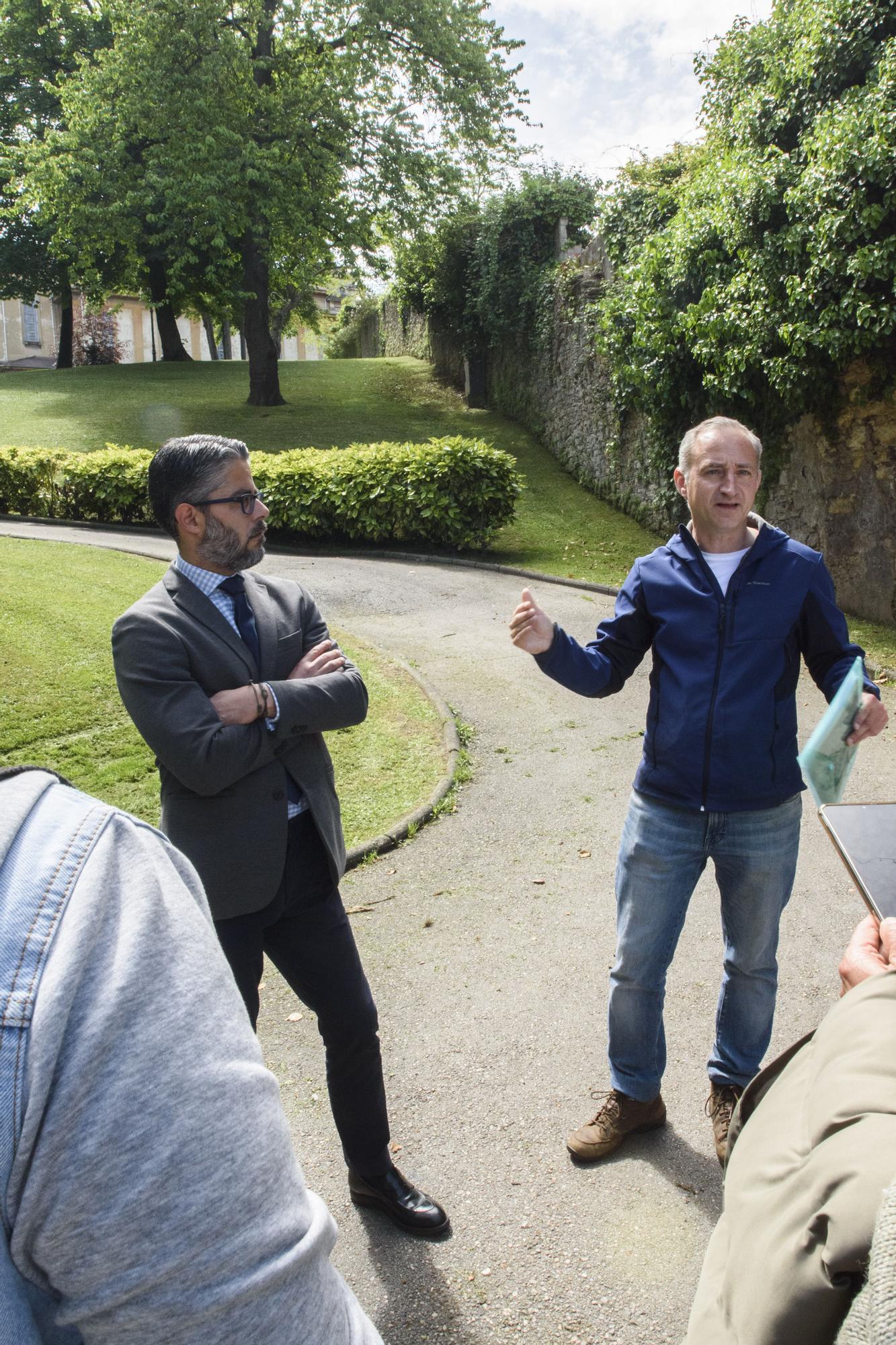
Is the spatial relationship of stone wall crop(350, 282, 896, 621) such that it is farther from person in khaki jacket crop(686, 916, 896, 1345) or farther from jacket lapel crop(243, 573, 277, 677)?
person in khaki jacket crop(686, 916, 896, 1345)

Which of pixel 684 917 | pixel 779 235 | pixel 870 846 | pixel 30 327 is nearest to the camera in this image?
pixel 870 846

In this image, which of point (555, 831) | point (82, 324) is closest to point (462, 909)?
point (555, 831)

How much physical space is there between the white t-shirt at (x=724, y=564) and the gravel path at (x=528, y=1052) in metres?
1.88

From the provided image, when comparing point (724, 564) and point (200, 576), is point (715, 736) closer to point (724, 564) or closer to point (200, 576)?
point (724, 564)

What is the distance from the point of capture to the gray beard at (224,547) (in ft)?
→ 9.01

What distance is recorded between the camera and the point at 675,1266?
9.01 ft

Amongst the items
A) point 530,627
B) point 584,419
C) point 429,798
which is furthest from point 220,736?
point 584,419

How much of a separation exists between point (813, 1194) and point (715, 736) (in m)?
1.89

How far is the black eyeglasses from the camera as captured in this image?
8.92ft

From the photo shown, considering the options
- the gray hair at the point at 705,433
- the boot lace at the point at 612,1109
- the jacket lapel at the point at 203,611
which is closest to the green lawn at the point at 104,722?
the boot lace at the point at 612,1109

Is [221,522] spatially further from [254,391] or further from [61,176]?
[254,391]

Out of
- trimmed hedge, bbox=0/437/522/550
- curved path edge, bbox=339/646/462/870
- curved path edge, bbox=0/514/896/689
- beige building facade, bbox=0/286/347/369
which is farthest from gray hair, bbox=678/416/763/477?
beige building facade, bbox=0/286/347/369

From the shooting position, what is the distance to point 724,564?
307 cm

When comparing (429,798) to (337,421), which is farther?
(337,421)
